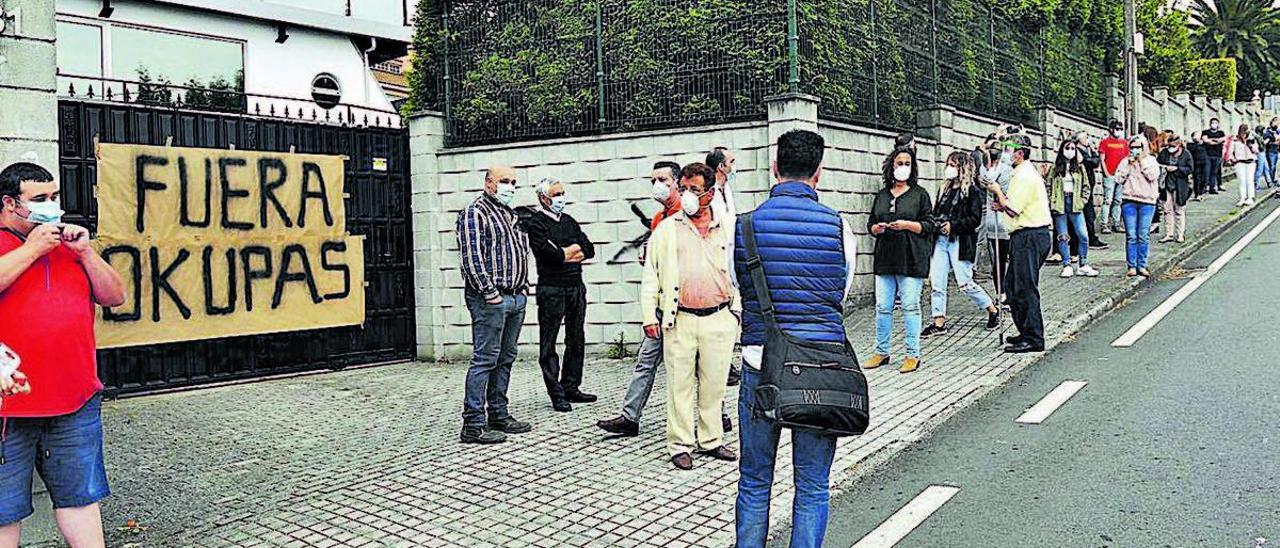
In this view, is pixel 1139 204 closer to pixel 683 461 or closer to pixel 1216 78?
pixel 683 461

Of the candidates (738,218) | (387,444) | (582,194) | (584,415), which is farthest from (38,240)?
(582,194)

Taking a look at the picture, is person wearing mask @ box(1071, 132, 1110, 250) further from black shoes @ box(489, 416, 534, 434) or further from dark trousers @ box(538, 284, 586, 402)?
black shoes @ box(489, 416, 534, 434)

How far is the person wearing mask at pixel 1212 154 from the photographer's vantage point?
24047 mm

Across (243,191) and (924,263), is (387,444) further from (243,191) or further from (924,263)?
(924,263)

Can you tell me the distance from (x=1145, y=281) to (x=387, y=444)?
10.0 meters

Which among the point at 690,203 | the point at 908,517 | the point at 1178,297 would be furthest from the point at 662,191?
the point at 1178,297

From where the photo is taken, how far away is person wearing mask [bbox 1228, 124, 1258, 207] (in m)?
21.0

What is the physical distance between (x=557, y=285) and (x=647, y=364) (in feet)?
5.31

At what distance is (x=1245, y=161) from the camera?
21.4 metres

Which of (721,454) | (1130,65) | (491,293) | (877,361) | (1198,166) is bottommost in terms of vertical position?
(721,454)

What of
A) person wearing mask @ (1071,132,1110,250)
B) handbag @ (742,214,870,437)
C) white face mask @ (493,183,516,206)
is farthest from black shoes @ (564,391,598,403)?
person wearing mask @ (1071,132,1110,250)

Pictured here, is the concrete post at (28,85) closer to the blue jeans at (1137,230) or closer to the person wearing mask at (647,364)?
the person wearing mask at (647,364)

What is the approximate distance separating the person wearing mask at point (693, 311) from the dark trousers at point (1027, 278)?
12.5 feet

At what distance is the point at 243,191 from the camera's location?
1047cm
